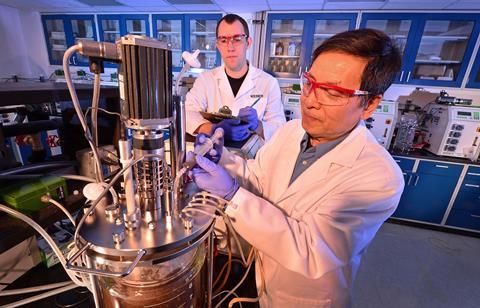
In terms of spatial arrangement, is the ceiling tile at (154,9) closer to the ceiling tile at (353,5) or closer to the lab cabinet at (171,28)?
the lab cabinet at (171,28)

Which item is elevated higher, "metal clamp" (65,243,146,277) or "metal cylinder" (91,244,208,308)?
"metal clamp" (65,243,146,277)

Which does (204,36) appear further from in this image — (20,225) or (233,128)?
(20,225)

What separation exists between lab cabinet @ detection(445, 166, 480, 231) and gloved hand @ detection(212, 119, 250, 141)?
2620 mm

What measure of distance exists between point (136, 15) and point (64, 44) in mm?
1490

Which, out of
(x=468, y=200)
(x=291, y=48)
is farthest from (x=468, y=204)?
(x=291, y=48)

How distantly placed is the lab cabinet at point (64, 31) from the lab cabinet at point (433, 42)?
3764mm

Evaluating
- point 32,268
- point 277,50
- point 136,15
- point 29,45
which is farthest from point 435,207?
point 29,45

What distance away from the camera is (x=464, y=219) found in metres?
2.47

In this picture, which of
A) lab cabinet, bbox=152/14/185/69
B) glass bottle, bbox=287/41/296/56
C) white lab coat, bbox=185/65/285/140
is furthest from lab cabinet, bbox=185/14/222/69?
white lab coat, bbox=185/65/285/140

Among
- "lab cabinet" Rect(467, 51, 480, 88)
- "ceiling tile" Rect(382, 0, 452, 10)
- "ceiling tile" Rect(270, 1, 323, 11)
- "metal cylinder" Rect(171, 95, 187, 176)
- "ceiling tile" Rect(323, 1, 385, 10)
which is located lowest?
"metal cylinder" Rect(171, 95, 187, 176)

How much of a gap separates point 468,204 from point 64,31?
226 inches

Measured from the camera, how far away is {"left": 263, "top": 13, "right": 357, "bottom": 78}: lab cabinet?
2.73 meters

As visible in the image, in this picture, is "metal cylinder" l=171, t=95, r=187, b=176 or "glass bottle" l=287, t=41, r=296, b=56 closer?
"metal cylinder" l=171, t=95, r=187, b=176

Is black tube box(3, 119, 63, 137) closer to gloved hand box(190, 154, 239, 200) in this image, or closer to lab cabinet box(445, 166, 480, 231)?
gloved hand box(190, 154, 239, 200)
